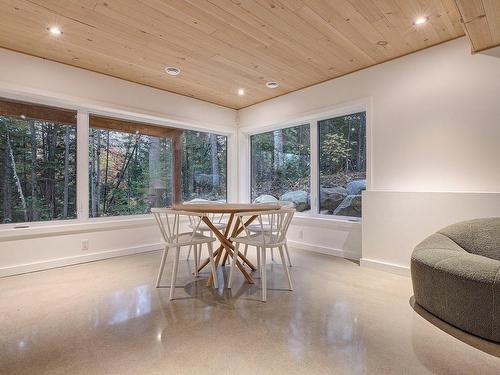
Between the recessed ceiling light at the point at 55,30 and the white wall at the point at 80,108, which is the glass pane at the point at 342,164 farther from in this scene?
the recessed ceiling light at the point at 55,30

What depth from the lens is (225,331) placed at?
1935 millimetres

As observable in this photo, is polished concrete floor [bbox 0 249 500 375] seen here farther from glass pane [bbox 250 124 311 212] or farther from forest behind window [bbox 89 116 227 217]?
glass pane [bbox 250 124 311 212]

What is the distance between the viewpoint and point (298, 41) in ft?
9.40

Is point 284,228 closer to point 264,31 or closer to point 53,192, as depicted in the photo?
point 264,31

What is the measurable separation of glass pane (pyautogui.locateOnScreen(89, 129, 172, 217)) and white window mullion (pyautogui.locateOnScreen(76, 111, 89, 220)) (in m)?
0.11

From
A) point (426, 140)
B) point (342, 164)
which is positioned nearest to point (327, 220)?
point (342, 164)

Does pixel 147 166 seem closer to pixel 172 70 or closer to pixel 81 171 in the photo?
pixel 81 171

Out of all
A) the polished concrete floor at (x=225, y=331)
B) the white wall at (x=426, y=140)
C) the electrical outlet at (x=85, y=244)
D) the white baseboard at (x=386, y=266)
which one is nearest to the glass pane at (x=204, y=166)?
the electrical outlet at (x=85, y=244)

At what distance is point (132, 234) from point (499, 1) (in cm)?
450

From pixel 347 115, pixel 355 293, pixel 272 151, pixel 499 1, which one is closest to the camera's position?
pixel 499 1

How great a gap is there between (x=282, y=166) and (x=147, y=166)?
2268mm

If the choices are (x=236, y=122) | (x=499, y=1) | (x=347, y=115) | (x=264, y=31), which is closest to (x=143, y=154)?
(x=236, y=122)

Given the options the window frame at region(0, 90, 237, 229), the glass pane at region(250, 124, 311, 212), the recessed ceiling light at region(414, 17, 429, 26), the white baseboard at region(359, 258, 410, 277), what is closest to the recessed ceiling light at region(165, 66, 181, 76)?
the window frame at region(0, 90, 237, 229)

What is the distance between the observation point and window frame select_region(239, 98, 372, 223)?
357 cm
